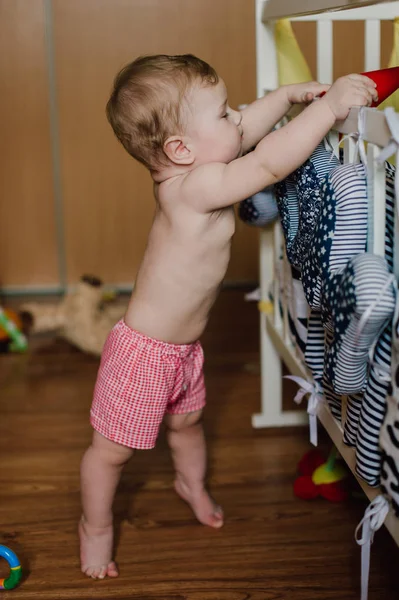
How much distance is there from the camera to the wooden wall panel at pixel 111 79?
8.53 ft

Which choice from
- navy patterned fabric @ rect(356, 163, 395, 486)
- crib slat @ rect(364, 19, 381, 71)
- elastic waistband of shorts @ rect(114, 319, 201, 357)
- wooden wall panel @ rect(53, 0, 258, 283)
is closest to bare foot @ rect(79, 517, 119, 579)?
elastic waistband of shorts @ rect(114, 319, 201, 357)

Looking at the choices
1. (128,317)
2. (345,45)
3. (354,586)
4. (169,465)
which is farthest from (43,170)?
(354,586)

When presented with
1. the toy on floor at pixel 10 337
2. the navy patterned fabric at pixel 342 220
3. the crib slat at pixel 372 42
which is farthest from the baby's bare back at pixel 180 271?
the toy on floor at pixel 10 337

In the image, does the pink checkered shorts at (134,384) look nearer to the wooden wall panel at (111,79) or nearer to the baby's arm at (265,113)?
the baby's arm at (265,113)

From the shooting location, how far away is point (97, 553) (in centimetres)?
121

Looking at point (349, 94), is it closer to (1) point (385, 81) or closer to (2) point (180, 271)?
(1) point (385, 81)

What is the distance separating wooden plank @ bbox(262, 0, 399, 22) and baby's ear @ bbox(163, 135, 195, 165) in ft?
0.82

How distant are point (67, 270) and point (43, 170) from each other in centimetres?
39

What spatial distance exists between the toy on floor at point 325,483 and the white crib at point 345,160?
20 cm

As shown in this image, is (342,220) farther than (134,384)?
No

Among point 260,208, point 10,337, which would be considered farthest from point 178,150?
point 10,337

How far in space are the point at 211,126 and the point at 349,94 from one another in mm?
202

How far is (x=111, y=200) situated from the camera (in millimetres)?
2777

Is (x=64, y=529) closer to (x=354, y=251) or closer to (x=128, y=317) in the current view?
(x=128, y=317)
